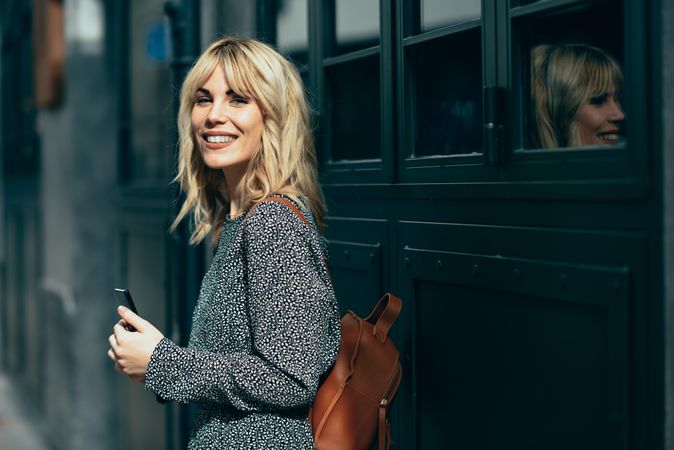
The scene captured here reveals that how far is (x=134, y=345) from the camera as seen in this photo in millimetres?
2180

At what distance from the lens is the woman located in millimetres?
2014

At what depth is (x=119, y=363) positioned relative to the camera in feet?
7.29

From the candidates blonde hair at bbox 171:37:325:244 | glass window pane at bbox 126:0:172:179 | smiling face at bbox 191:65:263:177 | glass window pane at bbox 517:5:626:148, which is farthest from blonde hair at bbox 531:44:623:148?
glass window pane at bbox 126:0:172:179

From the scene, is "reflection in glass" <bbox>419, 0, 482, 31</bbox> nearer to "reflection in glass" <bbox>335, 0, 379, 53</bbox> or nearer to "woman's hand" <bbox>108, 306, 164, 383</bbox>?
"reflection in glass" <bbox>335, 0, 379, 53</bbox>

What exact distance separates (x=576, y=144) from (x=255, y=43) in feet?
2.62

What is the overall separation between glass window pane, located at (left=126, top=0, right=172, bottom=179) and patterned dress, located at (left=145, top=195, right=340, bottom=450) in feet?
10.2

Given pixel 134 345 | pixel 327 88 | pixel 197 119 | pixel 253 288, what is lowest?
pixel 134 345

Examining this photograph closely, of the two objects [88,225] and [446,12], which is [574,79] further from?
[88,225]

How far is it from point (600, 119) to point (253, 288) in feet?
2.77

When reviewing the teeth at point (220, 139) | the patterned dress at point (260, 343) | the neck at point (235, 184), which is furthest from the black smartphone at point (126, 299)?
the teeth at point (220, 139)

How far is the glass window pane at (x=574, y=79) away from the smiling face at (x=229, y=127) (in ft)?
2.21

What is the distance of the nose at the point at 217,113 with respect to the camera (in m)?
2.25

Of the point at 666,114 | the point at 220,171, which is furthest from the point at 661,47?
the point at 220,171

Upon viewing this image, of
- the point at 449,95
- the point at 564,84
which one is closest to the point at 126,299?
the point at 449,95
